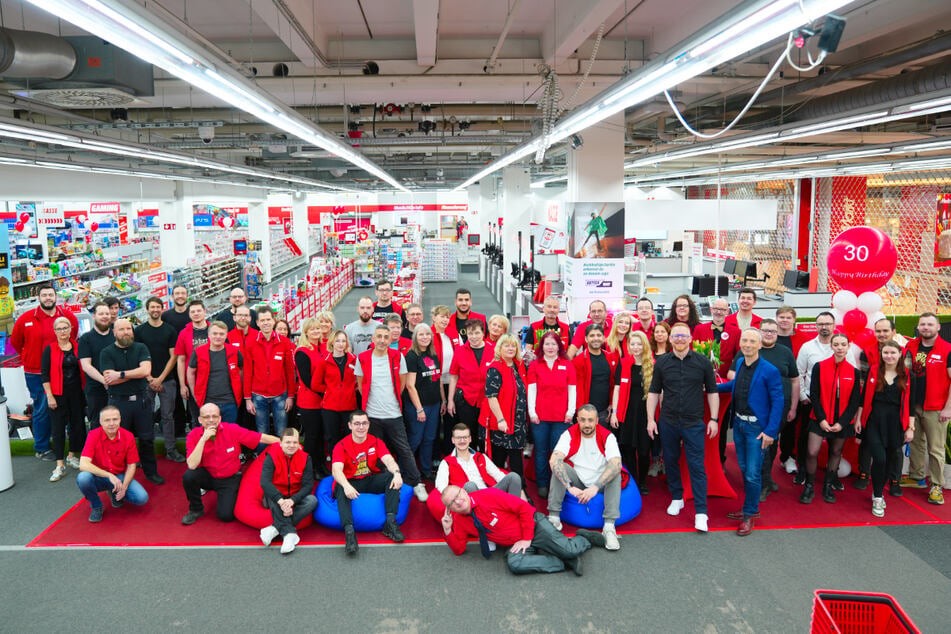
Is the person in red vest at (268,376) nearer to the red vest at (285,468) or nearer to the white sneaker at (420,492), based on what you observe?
the red vest at (285,468)

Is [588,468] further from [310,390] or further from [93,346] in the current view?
[93,346]

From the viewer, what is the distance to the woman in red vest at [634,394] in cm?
537

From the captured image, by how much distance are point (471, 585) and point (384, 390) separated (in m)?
1.69

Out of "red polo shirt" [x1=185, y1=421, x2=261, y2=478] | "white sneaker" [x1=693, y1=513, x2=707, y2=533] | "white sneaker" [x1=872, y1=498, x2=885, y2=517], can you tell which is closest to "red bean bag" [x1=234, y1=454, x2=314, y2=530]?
"red polo shirt" [x1=185, y1=421, x2=261, y2=478]

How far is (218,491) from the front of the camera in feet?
16.9

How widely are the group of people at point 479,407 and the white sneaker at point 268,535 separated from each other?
0.01 meters

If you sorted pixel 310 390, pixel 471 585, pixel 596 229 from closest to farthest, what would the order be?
pixel 471 585 → pixel 310 390 → pixel 596 229

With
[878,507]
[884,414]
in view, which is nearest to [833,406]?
[884,414]

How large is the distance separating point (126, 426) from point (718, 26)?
546 cm

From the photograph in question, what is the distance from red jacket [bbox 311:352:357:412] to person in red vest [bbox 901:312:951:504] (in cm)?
450

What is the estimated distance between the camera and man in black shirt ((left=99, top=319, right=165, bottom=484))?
18.4 feet

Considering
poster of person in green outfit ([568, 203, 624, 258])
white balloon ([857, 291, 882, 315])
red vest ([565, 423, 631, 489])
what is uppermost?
poster of person in green outfit ([568, 203, 624, 258])

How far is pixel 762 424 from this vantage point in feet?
16.0

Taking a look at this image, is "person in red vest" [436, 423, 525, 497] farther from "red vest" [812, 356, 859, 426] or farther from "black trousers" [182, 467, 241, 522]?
"red vest" [812, 356, 859, 426]
